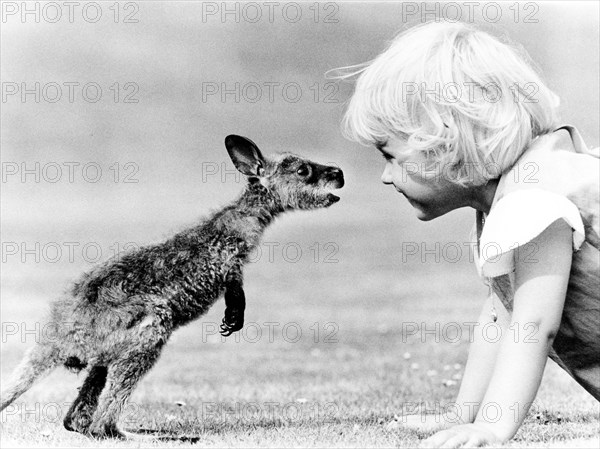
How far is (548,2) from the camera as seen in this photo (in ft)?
13.4

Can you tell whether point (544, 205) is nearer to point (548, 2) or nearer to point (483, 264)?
point (483, 264)

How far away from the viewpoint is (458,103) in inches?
102

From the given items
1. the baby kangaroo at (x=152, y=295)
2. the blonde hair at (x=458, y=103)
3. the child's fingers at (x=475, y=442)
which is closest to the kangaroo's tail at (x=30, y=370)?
the baby kangaroo at (x=152, y=295)

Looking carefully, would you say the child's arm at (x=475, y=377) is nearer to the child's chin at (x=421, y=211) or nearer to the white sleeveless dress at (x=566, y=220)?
the white sleeveless dress at (x=566, y=220)

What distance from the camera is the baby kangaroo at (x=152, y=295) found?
108 inches

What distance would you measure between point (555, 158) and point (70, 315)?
151cm

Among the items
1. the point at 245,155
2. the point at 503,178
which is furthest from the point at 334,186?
the point at 503,178

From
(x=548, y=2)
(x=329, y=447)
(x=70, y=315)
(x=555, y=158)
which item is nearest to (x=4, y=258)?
(x=70, y=315)

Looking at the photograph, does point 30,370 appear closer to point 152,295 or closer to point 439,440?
point 152,295

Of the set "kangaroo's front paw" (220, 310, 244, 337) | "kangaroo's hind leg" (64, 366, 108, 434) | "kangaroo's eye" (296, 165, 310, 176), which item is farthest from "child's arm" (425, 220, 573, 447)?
"kangaroo's hind leg" (64, 366, 108, 434)

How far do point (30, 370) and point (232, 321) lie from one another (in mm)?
654

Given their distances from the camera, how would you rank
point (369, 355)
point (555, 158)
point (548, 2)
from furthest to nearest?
point (369, 355) < point (548, 2) < point (555, 158)

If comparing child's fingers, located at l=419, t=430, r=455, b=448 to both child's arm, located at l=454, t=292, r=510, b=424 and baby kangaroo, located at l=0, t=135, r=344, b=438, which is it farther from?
baby kangaroo, located at l=0, t=135, r=344, b=438

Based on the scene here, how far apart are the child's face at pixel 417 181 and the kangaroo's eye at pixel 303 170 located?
1.54 feet
